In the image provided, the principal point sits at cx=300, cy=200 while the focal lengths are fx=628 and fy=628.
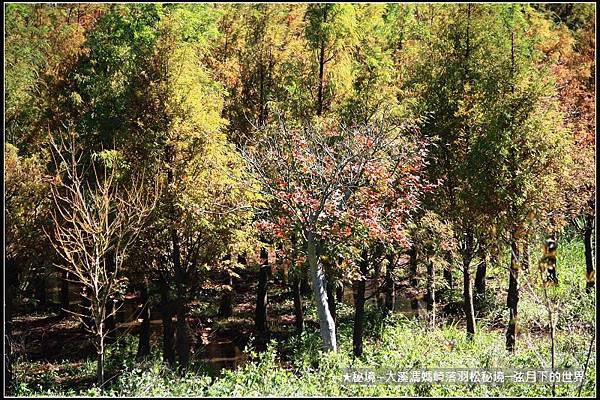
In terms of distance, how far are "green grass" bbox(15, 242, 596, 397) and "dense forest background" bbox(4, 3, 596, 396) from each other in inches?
3.2

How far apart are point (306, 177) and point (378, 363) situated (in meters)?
3.26

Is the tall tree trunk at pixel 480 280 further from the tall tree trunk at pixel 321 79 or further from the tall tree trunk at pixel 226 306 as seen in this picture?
the tall tree trunk at pixel 321 79

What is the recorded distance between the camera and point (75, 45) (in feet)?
50.2

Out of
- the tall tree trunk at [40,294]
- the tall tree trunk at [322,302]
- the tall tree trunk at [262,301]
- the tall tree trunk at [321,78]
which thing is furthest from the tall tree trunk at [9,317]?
the tall tree trunk at [321,78]

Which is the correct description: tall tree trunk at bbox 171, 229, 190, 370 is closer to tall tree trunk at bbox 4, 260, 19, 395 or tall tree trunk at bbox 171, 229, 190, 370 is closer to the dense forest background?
the dense forest background

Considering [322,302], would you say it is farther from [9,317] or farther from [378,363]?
[9,317]

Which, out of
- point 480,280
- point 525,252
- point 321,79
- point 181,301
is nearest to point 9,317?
point 181,301

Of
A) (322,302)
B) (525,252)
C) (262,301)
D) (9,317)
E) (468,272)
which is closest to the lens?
(322,302)

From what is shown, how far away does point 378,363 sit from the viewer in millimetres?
8539

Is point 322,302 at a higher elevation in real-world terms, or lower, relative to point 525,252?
lower

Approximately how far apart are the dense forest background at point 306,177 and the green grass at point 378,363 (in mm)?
82

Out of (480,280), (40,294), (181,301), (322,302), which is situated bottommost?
(40,294)

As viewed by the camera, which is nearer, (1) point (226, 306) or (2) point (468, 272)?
(2) point (468, 272)

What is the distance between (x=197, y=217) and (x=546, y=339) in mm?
6692
